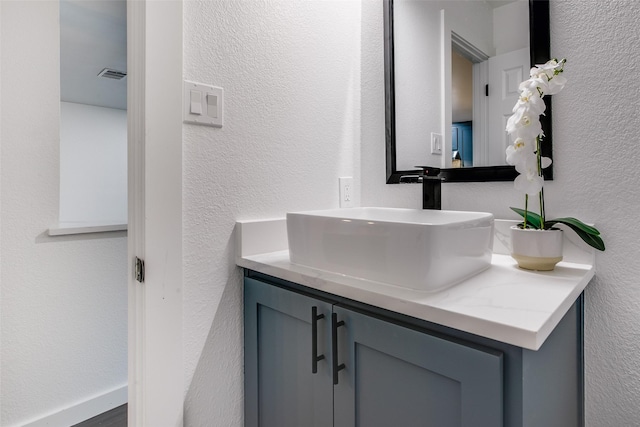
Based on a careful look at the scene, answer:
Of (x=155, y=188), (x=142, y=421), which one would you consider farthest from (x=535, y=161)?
(x=142, y=421)

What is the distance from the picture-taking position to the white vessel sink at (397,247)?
2.18ft

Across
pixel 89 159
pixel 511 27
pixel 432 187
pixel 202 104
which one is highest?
pixel 89 159

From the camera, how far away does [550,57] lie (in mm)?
898

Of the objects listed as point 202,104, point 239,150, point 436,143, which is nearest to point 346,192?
point 436,143

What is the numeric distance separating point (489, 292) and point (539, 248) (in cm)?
22

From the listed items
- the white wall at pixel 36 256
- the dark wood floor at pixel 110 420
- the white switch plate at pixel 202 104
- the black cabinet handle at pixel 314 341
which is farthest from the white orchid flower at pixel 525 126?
the dark wood floor at pixel 110 420

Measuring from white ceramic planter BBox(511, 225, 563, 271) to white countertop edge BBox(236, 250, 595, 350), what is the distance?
0.03 metres

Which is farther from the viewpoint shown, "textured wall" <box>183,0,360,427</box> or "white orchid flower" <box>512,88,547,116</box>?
"textured wall" <box>183,0,360,427</box>

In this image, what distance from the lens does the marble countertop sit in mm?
520

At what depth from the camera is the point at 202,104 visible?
0.93 m

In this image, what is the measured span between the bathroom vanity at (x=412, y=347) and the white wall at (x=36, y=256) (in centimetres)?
118

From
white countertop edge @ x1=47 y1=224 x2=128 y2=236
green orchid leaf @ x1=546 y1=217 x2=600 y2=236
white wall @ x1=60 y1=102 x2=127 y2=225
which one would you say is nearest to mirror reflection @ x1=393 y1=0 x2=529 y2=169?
green orchid leaf @ x1=546 y1=217 x2=600 y2=236

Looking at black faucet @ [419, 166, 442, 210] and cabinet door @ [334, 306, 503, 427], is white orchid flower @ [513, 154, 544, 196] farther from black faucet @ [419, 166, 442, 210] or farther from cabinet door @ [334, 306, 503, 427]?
cabinet door @ [334, 306, 503, 427]

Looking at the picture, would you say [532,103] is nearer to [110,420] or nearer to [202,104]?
[202,104]
